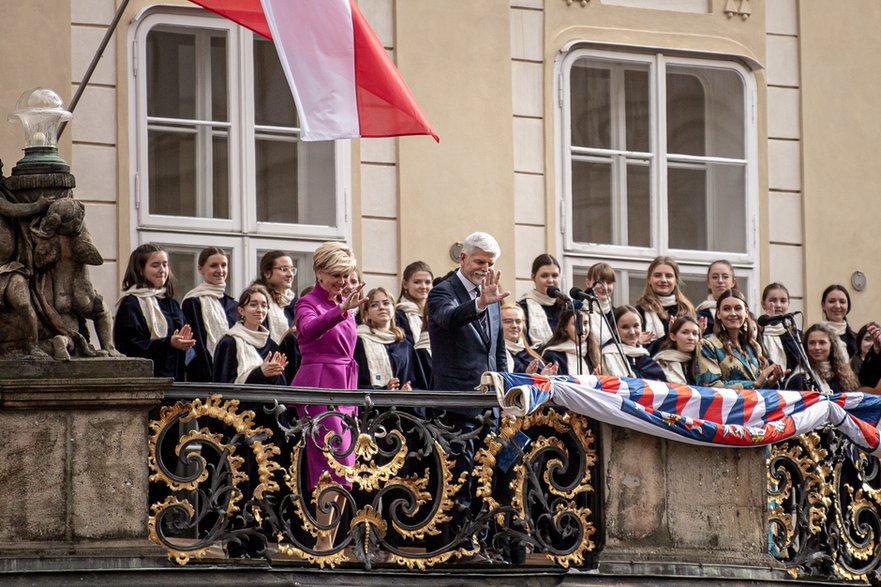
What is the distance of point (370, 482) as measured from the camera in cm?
1254

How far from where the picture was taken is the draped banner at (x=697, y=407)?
42.1 ft

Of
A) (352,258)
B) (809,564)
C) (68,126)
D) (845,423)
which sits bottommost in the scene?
(809,564)

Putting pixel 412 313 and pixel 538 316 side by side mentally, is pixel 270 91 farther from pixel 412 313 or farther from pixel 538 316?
pixel 538 316

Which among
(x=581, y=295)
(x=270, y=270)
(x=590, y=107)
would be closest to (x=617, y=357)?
(x=581, y=295)

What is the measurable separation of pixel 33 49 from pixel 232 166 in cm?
184

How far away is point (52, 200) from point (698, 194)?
8692 millimetres

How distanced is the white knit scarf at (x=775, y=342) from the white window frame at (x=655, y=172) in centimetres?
226

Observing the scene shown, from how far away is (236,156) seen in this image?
17859 mm

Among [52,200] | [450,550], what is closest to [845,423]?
[450,550]

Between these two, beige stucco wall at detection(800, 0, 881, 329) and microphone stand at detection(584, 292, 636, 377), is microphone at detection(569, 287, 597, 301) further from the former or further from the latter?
beige stucco wall at detection(800, 0, 881, 329)

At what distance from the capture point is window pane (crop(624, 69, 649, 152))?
19.4m

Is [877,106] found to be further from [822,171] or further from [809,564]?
[809,564]

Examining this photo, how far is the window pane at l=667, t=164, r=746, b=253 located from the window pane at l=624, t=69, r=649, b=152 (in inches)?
15.0

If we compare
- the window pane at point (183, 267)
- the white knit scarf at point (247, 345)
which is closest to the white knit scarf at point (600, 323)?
the white knit scarf at point (247, 345)
